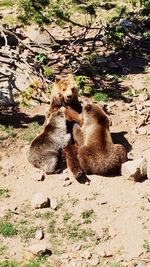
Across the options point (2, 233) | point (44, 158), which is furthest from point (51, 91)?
point (2, 233)

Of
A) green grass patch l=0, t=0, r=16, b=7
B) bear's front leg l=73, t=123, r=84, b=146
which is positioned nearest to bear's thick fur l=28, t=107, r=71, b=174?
bear's front leg l=73, t=123, r=84, b=146

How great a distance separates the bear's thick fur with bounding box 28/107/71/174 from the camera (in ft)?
34.2

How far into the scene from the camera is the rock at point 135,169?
32.4ft

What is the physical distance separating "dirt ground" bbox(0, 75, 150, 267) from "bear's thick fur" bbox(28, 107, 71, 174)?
0.19 metres

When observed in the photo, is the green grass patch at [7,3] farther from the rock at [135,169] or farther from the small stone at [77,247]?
the small stone at [77,247]

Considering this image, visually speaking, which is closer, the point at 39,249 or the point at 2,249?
the point at 39,249

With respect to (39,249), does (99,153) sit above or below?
above

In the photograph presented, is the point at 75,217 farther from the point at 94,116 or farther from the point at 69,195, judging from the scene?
the point at 94,116

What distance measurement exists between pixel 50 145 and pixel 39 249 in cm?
237

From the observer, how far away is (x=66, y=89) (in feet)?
36.2

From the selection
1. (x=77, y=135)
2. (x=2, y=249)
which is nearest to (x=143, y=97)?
(x=77, y=135)

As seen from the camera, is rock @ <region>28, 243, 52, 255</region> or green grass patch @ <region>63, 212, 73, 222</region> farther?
green grass patch @ <region>63, 212, 73, 222</region>

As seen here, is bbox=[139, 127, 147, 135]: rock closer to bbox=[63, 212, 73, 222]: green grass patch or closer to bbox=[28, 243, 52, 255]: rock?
bbox=[63, 212, 73, 222]: green grass patch

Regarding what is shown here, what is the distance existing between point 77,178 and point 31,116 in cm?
269
